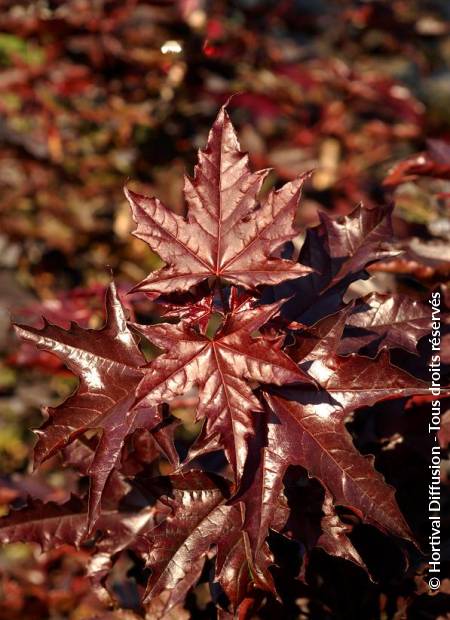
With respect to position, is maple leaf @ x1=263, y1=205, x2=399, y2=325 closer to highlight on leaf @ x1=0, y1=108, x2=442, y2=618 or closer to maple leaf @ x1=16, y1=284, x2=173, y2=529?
highlight on leaf @ x1=0, y1=108, x2=442, y2=618

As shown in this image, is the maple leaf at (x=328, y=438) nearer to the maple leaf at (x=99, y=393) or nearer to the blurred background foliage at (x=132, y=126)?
the maple leaf at (x=99, y=393)

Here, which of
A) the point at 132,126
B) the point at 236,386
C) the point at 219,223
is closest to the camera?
the point at 236,386
